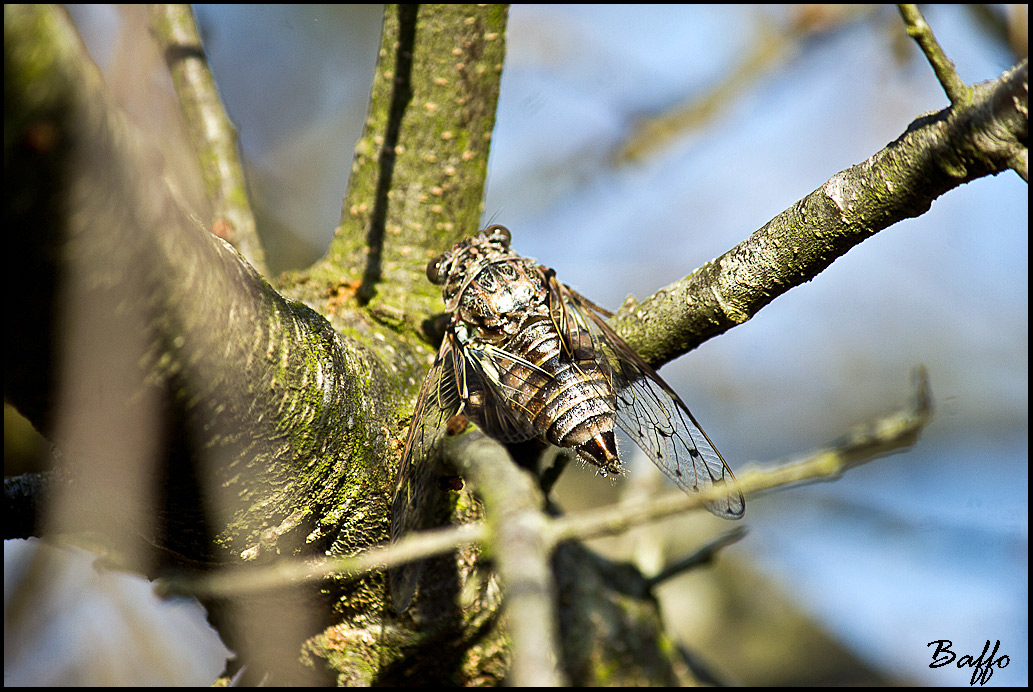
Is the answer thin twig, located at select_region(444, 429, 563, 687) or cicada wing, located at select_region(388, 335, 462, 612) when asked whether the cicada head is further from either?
thin twig, located at select_region(444, 429, 563, 687)

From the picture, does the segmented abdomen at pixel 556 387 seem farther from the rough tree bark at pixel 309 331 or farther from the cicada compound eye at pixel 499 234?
the cicada compound eye at pixel 499 234

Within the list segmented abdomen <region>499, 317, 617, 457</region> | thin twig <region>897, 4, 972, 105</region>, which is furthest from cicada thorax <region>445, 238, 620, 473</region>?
thin twig <region>897, 4, 972, 105</region>

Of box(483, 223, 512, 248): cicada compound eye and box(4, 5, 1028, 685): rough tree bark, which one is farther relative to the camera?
box(483, 223, 512, 248): cicada compound eye

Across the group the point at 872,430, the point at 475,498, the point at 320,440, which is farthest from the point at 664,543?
the point at 872,430

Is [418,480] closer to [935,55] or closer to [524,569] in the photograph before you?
[524,569]

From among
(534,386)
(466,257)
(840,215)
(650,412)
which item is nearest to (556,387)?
(534,386)

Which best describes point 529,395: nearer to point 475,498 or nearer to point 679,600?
point 475,498
